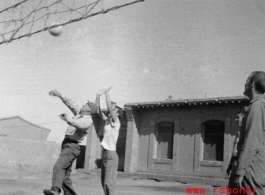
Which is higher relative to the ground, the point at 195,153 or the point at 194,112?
the point at 194,112

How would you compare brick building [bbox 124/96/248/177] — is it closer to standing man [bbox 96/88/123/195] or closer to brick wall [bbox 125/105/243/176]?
→ brick wall [bbox 125/105/243/176]

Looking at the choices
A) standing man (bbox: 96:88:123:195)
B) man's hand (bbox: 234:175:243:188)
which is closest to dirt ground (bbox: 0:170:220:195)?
standing man (bbox: 96:88:123:195)

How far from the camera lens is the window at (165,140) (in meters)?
20.0

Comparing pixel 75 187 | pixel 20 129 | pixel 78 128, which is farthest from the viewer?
pixel 20 129

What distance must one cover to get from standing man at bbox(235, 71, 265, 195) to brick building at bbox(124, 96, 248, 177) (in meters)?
14.9

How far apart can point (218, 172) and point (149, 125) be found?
17.0 feet

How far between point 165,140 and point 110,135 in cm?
1520

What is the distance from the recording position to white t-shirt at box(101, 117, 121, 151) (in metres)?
5.17

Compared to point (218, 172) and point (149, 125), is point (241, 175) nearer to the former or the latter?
point (218, 172)

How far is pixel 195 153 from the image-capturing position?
60.7ft

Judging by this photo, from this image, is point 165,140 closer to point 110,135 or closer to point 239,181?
point 110,135

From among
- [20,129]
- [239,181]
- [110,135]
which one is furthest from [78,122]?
[20,129]

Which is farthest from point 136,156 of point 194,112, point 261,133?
point 261,133

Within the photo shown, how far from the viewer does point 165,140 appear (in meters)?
20.2
